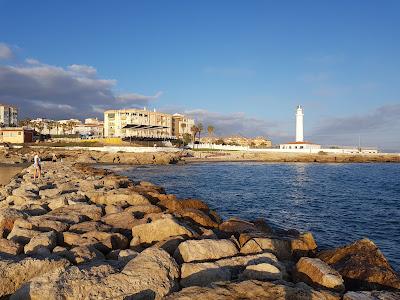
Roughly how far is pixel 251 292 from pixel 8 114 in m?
167

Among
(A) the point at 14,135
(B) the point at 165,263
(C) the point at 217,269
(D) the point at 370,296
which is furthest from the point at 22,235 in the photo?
(A) the point at 14,135

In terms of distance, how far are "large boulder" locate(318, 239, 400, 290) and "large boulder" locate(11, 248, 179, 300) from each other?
12.4 ft

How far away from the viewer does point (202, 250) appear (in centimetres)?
688

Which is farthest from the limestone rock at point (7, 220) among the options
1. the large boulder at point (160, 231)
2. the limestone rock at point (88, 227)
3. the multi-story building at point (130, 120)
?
the multi-story building at point (130, 120)

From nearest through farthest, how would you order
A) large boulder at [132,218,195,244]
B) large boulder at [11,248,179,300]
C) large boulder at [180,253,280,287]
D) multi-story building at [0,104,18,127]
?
large boulder at [11,248,179,300], large boulder at [180,253,280,287], large boulder at [132,218,195,244], multi-story building at [0,104,18,127]

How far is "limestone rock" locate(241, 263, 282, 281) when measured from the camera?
5930 millimetres

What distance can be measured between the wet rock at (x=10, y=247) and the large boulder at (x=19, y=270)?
1.25 metres

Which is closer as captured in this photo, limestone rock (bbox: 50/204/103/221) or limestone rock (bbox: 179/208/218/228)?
limestone rock (bbox: 50/204/103/221)

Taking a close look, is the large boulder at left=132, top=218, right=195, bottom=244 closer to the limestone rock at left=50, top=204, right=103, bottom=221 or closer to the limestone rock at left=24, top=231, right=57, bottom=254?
the limestone rock at left=24, top=231, right=57, bottom=254

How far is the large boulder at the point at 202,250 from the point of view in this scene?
22.2 feet

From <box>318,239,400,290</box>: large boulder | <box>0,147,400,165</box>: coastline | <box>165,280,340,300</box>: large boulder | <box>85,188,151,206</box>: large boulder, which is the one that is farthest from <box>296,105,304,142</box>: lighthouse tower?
<box>165,280,340,300</box>: large boulder

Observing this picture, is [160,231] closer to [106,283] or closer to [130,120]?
[106,283]

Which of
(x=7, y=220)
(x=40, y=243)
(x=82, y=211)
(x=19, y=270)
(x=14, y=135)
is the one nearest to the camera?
(x=19, y=270)

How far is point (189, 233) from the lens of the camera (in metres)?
8.57
